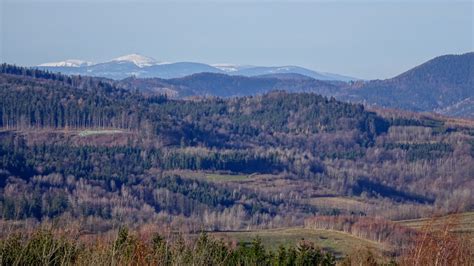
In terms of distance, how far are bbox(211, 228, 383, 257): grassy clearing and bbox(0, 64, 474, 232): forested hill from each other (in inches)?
356

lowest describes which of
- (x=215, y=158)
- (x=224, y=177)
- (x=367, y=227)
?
(x=224, y=177)

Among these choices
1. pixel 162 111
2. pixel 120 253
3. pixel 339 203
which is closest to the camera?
pixel 120 253

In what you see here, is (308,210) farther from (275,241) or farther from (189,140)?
(189,140)

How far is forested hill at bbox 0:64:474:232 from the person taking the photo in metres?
95.4

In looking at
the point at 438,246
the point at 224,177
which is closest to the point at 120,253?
the point at 438,246

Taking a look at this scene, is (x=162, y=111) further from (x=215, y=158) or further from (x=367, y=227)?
(x=367, y=227)

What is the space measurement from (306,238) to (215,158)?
6534cm

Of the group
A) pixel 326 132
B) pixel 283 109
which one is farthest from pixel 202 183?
pixel 283 109

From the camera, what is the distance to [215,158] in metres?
129

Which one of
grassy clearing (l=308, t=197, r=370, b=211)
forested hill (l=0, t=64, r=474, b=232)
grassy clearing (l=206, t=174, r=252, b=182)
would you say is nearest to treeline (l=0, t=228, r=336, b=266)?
forested hill (l=0, t=64, r=474, b=232)

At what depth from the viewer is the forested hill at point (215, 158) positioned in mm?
95375

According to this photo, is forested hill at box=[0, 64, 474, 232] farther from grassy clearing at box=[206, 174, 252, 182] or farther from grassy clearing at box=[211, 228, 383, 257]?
grassy clearing at box=[211, 228, 383, 257]

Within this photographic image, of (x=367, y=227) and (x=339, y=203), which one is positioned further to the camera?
(x=339, y=203)

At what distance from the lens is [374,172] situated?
13712 cm
